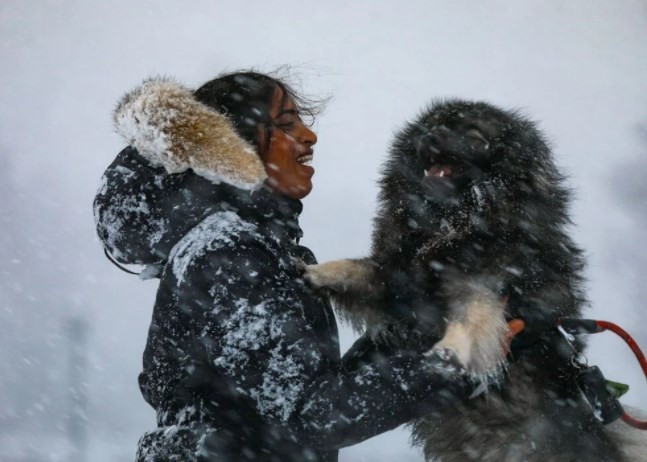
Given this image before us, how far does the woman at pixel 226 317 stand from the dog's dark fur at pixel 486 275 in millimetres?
489

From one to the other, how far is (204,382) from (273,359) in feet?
0.90

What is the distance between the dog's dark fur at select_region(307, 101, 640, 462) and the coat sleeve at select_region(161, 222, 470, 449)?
456 millimetres

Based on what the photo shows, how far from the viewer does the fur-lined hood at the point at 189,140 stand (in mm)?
2059

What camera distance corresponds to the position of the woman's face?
7.86 ft

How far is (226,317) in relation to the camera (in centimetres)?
191

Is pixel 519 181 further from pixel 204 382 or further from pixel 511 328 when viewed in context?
pixel 204 382

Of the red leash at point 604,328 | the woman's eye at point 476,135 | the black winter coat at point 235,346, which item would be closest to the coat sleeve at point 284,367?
the black winter coat at point 235,346

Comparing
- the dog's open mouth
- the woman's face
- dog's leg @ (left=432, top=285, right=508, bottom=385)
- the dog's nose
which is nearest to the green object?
dog's leg @ (left=432, top=285, right=508, bottom=385)

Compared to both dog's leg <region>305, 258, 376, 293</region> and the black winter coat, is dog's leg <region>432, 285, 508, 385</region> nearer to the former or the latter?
the black winter coat

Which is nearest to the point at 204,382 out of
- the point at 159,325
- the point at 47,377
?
the point at 159,325

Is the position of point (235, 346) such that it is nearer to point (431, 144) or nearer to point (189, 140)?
point (189, 140)

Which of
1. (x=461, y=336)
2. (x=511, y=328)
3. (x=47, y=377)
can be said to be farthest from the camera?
(x=47, y=377)

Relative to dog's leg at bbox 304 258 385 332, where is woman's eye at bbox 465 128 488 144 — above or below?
above

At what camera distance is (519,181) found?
2740 millimetres
